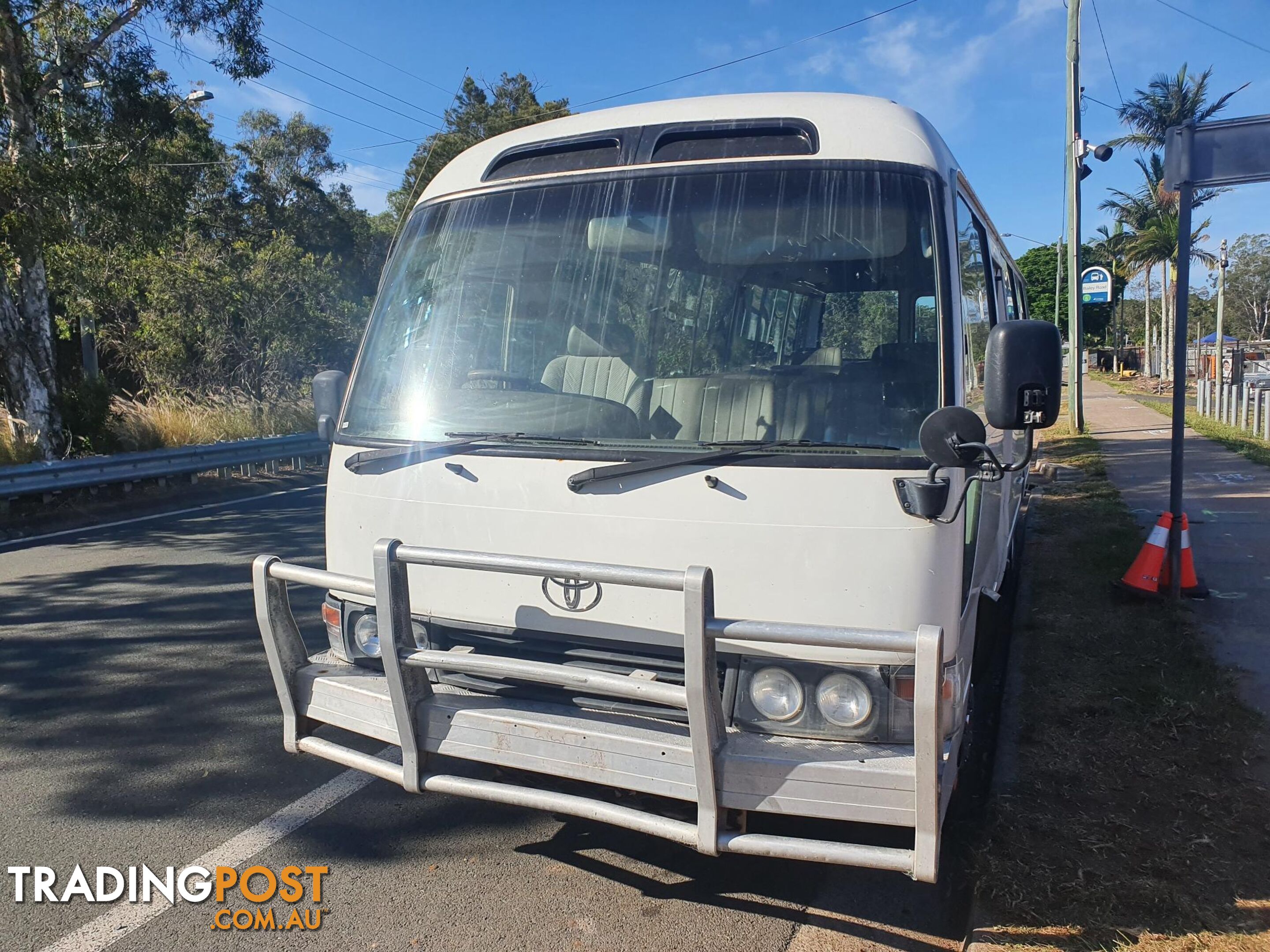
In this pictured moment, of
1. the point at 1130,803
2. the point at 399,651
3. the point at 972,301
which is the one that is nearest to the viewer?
the point at 399,651

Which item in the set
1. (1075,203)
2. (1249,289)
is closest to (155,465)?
(1075,203)

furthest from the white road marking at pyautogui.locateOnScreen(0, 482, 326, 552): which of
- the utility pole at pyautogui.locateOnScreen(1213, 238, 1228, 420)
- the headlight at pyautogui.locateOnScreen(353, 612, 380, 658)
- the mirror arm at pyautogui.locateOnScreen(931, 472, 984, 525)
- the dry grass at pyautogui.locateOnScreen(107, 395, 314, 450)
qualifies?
the utility pole at pyautogui.locateOnScreen(1213, 238, 1228, 420)

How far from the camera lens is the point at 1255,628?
5.84m

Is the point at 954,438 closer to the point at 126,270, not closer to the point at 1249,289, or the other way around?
the point at 126,270

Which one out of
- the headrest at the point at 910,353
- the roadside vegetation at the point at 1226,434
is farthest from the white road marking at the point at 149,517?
the roadside vegetation at the point at 1226,434

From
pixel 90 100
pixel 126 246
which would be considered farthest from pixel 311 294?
pixel 90 100

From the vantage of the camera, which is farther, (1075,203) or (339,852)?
(1075,203)

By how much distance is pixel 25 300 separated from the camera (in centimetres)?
1359

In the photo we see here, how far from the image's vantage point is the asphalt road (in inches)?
122

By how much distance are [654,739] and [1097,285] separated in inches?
817

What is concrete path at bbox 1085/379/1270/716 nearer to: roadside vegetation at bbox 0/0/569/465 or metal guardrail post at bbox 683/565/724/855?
metal guardrail post at bbox 683/565/724/855

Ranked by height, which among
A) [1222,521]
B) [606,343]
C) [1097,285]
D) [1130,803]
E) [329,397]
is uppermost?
[1097,285]

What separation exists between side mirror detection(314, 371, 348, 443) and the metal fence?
16.2 m

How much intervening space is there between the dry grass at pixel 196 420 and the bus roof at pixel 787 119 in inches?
498
